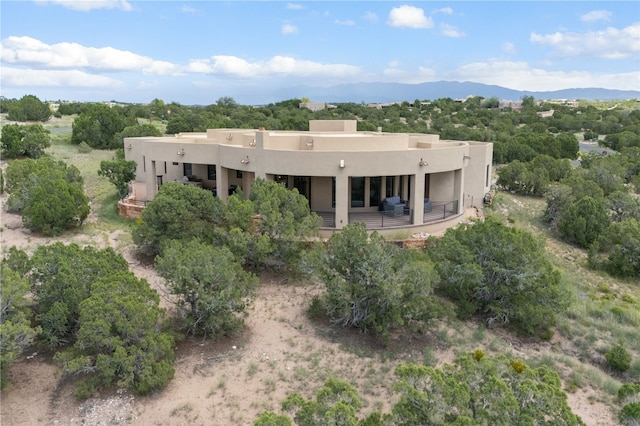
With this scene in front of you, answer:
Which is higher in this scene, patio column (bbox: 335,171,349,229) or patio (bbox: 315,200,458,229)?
patio column (bbox: 335,171,349,229)

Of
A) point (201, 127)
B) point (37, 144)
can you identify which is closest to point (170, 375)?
point (37, 144)

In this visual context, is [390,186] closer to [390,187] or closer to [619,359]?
[390,187]

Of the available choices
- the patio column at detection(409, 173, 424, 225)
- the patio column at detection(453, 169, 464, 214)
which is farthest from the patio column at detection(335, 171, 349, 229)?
the patio column at detection(453, 169, 464, 214)

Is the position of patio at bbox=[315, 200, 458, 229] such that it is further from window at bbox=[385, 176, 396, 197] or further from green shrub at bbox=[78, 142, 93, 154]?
green shrub at bbox=[78, 142, 93, 154]

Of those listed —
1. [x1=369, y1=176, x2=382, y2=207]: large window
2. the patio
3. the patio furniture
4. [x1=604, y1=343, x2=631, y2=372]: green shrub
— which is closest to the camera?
[x1=604, y1=343, x2=631, y2=372]: green shrub

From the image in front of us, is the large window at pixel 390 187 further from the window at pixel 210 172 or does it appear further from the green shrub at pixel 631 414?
the green shrub at pixel 631 414

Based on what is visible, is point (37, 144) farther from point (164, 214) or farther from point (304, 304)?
point (304, 304)

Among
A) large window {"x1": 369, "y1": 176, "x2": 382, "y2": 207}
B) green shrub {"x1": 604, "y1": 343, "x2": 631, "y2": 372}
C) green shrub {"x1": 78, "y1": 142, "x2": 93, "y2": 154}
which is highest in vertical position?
green shrub {"x1": 78, "y1": 142, "x2": 93, "y2": 154}

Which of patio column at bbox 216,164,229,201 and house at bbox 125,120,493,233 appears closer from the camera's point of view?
house at bbox 125,120,493,233
